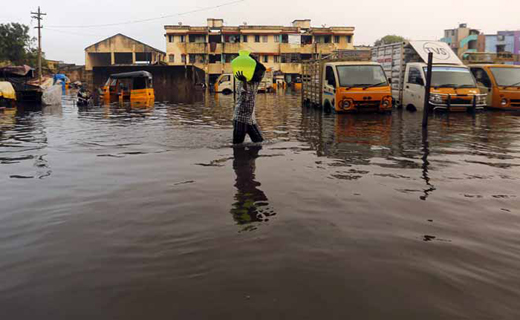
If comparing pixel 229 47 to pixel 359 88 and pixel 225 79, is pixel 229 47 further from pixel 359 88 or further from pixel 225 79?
pixel 359 88

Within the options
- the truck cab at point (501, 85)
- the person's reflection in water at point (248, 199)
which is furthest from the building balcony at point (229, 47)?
the person's reflection in water at point (248, 199)

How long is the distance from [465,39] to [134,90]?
58602mm

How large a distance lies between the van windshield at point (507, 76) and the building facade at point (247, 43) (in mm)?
46420

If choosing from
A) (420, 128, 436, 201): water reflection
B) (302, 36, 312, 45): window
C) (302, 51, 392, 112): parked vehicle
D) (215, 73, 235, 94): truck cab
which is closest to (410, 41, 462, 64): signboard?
(302, 51, 392, 112): parked vehicle

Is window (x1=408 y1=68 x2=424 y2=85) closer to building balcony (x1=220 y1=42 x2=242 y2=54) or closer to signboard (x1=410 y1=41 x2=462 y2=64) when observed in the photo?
signboard (x1=410 y1=41 x2=462 y2=64)

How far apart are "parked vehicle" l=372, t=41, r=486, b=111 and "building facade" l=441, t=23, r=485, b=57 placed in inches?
2131

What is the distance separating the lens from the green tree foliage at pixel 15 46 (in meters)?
50.7

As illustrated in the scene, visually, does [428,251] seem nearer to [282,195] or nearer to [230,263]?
[230,263]

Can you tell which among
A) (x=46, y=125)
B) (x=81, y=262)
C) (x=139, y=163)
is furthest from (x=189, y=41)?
(x=81, y=262)

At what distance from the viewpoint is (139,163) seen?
744 centimetres

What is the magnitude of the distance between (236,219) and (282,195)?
3.50ft

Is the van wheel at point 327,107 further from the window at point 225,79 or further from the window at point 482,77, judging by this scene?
the window at point 225,79

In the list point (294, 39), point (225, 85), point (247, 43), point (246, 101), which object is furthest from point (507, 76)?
point (247, 43)

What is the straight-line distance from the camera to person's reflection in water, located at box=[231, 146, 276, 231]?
169 inches
